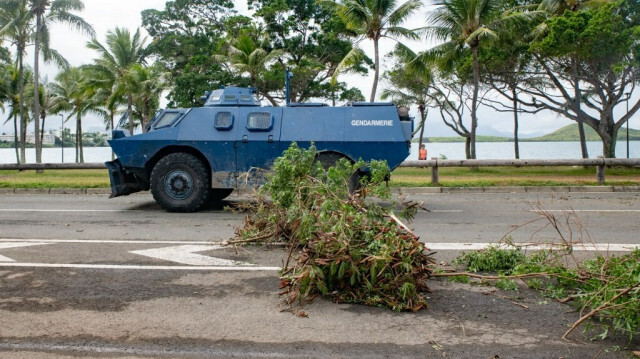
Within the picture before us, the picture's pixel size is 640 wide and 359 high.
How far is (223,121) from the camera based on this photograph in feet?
37.8

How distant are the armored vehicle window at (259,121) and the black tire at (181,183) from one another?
1240mm

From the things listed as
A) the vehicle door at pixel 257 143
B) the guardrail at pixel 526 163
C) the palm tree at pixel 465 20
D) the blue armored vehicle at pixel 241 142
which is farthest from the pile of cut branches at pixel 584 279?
the palm tree at pixel 465 20

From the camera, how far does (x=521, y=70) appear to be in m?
31.8

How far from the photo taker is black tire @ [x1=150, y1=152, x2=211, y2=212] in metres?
11.3

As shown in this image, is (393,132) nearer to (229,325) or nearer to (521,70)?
(229,325)

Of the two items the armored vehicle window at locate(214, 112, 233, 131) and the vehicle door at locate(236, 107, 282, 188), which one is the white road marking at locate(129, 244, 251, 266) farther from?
the armored vehicle window at locate(214, 112, 233, 131)

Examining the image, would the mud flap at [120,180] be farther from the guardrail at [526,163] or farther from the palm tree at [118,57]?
the palm tree at [118,57]

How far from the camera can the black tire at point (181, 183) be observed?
37.2ft

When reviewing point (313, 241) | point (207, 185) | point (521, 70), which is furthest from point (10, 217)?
point (521, 70)

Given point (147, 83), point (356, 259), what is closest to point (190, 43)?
point (147, 83)

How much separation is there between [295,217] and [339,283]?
1413mm

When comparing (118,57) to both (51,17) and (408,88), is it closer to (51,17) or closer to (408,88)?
(51,17)

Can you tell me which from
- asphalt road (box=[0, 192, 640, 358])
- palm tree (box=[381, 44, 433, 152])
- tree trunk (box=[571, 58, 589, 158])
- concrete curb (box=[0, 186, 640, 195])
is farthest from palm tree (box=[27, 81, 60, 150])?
asphalt road (box=[0, 192, 640, 358])

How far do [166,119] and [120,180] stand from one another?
156cm
